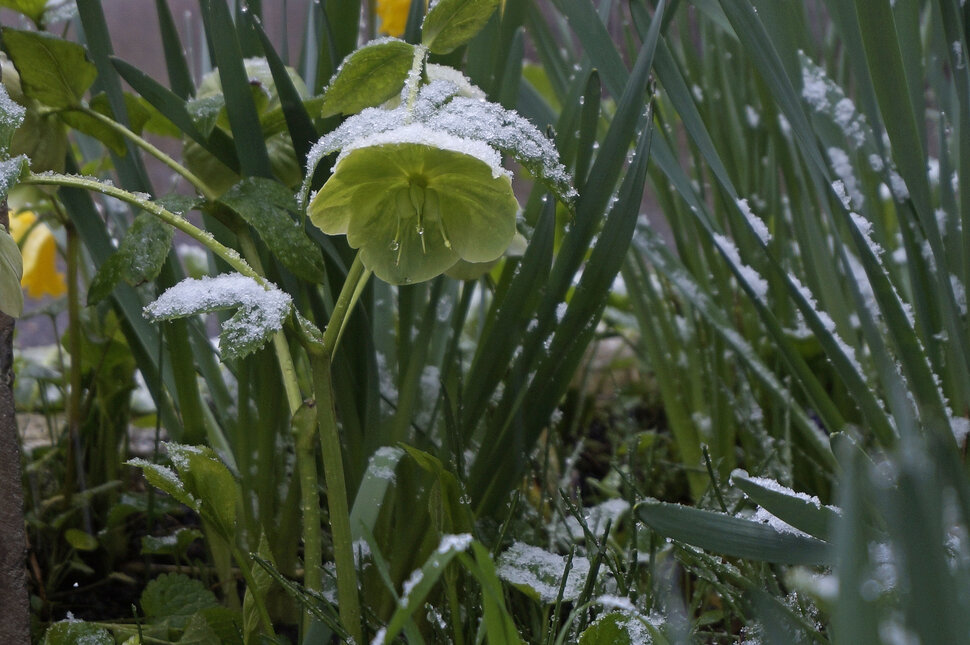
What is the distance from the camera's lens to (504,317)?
48cm

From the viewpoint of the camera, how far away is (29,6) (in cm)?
49

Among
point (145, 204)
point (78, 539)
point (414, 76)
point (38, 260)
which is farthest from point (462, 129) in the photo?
point (38, 260)

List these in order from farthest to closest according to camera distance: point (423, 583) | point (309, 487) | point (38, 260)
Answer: point (38, 260) < point (309, 487) < point (423, 583)

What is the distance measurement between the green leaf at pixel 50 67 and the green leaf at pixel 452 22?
0.61ft

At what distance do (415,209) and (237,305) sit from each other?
9 centimetres

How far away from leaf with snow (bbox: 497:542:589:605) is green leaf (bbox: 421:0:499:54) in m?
0.26

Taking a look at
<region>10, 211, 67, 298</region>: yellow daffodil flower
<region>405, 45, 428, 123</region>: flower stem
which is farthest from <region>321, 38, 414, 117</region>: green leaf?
<region>10, 211, 67, 298</region>: yellow daffodil flower

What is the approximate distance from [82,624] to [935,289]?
0.48 meters

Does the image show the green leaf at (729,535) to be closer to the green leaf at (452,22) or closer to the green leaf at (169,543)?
the green leaf at (452,22)

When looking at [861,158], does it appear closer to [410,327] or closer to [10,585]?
[410,327]

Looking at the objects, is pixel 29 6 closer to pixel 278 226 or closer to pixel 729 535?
pixel 278 226

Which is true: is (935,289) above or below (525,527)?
above

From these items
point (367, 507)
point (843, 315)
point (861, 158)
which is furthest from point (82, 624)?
point (861, 158)

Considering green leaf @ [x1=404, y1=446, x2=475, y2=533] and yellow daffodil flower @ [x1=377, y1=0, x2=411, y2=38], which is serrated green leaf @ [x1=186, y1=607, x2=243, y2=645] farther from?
yellow daffodil flower @ [x1=377, y1=0, x2=411, y2=38]
